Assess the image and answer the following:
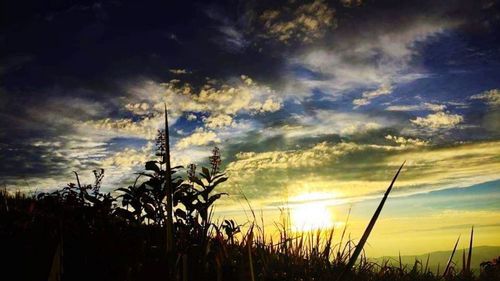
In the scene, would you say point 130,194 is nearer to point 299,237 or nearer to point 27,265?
point 27,265

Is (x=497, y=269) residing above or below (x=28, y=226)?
below

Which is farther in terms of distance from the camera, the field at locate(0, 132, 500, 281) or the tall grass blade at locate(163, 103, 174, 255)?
the field at locate(0, 132, 500, 281)

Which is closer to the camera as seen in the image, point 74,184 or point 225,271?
point 225,271

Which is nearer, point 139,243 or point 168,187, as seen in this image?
point 168,187

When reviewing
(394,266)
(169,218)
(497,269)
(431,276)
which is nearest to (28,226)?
(169,218)

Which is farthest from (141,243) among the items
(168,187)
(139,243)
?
(168,187)

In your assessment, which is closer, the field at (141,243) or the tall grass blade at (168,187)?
the tall grass blade at (168,187)

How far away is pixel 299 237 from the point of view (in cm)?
717

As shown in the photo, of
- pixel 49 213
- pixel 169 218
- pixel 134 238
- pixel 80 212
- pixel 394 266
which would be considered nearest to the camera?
pixel 169 218

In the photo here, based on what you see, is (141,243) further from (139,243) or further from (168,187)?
(168,187)

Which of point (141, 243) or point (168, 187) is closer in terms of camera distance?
point (168, 187)

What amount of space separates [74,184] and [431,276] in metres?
7.14

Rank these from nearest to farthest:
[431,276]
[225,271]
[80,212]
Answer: [225,271] → [80,212] → [431,276]

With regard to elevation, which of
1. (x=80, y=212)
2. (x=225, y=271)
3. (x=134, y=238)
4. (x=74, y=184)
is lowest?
(x=225, y=271)
